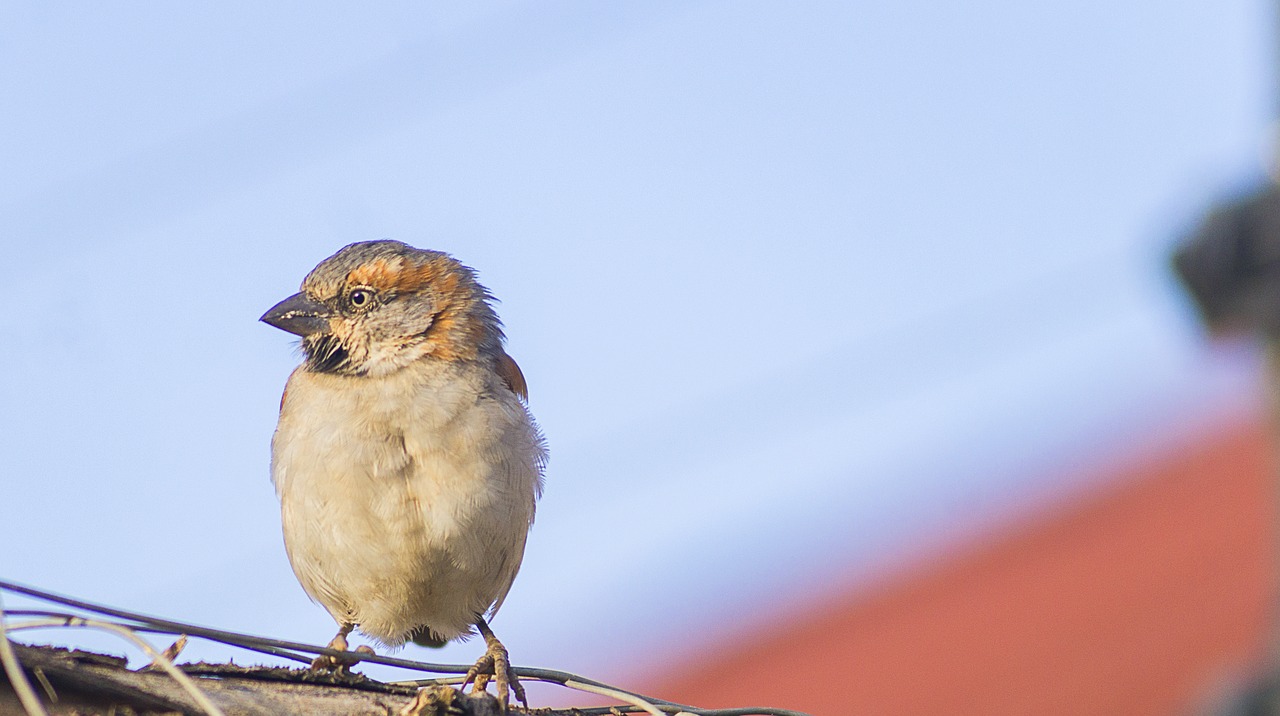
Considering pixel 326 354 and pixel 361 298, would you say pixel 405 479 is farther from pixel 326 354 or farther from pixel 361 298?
pixel 361 298

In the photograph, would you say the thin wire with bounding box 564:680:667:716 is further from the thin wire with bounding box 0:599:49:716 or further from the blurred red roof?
the blurred red roof

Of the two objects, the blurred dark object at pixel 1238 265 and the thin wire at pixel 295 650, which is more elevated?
the blurred dark object at pixel 1238 265

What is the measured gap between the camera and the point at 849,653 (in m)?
16.3

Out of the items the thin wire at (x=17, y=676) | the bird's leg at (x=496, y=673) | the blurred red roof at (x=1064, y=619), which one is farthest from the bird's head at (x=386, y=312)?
the blurred red roof at (x=1064, y=619)

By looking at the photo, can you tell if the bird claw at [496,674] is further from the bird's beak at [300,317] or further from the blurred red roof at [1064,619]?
the blurred red roof at [1064,619]

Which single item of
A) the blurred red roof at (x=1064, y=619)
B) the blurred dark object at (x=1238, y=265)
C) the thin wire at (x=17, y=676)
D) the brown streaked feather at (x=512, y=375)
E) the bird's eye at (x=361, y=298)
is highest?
the blurred red roof at (x=1064, y=619)

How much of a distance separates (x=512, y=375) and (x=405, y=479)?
102cm

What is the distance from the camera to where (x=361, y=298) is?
6.23m

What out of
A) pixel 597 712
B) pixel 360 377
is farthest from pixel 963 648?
pixel 597 712

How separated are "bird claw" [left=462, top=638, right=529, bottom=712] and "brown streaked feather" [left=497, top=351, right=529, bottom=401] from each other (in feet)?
4.29

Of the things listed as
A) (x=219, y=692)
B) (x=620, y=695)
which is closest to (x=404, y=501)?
(x=620, y=695)

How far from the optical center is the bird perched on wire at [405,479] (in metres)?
5.23

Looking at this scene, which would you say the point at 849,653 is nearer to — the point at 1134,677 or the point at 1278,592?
the point at 1134,677

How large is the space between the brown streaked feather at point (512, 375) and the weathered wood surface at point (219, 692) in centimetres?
221
